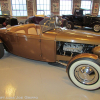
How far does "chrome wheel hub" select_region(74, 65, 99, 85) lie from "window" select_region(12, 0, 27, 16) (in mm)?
11756

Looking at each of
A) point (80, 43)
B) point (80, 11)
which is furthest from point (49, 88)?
point (80, 11)

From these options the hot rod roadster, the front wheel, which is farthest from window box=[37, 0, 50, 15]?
the front wheel

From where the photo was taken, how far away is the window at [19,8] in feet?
38.4

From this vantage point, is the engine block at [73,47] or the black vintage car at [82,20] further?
the black vintage car at [82,20]

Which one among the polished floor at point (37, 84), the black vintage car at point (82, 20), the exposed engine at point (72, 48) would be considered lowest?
the polished floor at point (37, 84)

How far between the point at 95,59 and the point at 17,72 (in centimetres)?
203

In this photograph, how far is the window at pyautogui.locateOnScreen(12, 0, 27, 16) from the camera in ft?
38.4

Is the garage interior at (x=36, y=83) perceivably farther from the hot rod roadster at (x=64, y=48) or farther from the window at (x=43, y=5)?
the window at (x=43, y=5)

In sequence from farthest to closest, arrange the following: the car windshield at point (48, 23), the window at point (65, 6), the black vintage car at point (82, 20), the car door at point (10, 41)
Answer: the window at point (65, 6), the black vintage car at point (82, 20), the car door at point (10, 41), the car windshield at point (48, 23)

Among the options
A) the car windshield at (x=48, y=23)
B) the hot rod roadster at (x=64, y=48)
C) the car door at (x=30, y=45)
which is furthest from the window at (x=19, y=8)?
the car windshield at (x=48, y=23)

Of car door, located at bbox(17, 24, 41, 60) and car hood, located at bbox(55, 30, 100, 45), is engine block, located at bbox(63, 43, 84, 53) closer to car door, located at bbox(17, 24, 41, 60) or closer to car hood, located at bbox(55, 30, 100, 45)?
car hood, located at bbox(55, 30, 100, 45)

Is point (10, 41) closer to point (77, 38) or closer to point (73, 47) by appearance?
point (73, 47)

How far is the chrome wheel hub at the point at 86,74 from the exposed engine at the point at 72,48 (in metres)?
0.66

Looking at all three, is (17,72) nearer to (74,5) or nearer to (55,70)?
(55,70)
